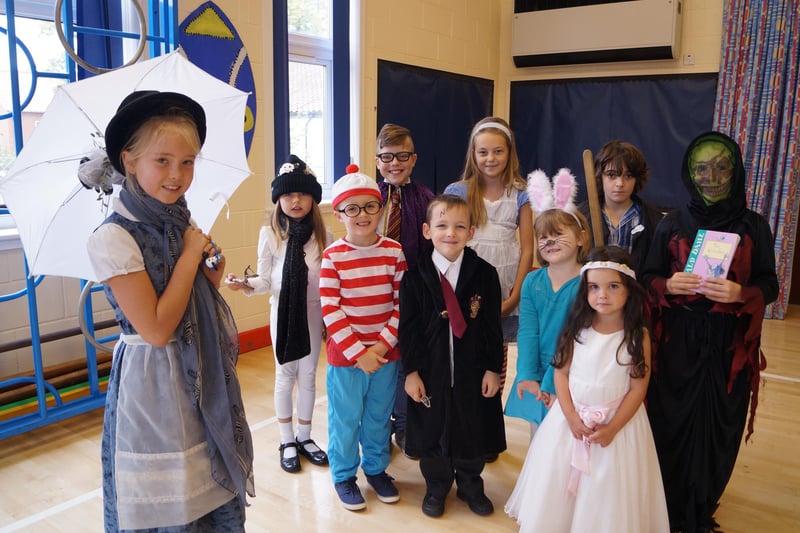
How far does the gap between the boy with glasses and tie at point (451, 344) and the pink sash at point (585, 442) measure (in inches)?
13.3

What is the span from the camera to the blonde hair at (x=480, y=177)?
96.3 inches

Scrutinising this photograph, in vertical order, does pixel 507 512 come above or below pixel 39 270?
below

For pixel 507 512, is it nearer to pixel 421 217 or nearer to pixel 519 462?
pixel 519 462

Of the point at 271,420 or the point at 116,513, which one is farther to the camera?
the point at 271,420

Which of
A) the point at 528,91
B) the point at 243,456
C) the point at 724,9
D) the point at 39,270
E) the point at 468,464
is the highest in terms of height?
the point at 724,9

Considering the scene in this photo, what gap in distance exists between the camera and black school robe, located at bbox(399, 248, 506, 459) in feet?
7.02

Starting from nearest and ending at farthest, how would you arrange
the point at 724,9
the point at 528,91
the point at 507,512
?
the point at 507,512, the point at 724,9, the point at 528,91

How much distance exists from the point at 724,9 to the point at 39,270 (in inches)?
208

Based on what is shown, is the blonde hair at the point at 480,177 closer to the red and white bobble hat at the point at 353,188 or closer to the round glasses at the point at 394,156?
the round glasses at the point at 394,156

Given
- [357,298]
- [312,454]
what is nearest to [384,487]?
[312,454]

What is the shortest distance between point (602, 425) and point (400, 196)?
48.2 inches

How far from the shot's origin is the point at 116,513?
1498 mm

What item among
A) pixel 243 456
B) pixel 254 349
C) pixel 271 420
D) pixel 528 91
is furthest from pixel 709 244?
pixel 528 91

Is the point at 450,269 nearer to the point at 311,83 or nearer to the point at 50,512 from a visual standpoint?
the point at 50,512
